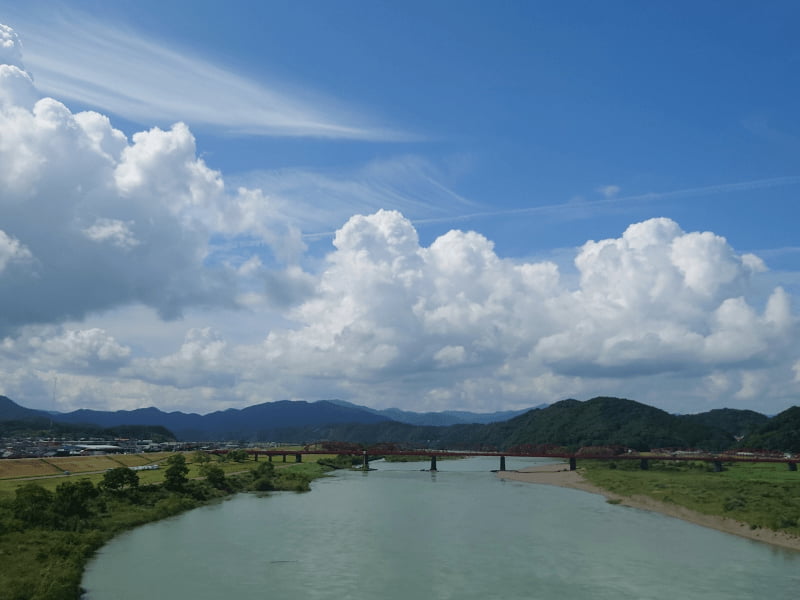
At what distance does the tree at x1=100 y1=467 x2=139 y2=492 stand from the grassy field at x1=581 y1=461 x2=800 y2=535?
62.6 meters

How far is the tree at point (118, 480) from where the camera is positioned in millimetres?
69375

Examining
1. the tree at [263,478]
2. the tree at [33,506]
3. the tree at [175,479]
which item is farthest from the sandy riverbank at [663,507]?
the tree at [33,506]

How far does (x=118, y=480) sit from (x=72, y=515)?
15903mm

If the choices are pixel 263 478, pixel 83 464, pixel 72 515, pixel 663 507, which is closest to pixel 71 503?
pixel 72 515

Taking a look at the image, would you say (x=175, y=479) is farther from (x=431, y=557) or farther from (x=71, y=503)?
(x=431, y=557)

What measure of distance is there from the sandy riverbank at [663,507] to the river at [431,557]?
6.30 feet

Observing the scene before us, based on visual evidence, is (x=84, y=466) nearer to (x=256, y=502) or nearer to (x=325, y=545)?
(x=256, y=502)

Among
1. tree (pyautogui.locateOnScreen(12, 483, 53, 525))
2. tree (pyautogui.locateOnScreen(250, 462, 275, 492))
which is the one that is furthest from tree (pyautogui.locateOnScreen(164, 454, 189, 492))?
tree (pyautogui.locateOnScreen(12, 483, 53, 525))

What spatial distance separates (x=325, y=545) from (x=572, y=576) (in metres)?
19.0

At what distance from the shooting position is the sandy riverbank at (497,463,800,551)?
54028 mm

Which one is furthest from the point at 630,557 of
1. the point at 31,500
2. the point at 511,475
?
the point at 511,475

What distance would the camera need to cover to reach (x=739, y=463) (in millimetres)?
144750

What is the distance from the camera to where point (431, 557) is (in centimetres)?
4556

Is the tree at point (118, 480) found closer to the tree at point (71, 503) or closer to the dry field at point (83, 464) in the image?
the tree at point (71, 503)
